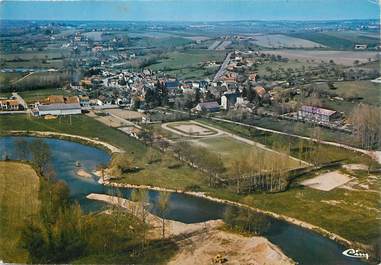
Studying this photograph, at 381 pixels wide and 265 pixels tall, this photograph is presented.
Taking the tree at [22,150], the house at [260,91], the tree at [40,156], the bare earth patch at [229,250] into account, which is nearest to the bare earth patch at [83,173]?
the tree at [40,156]

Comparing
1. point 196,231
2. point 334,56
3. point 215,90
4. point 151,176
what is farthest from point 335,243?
point 334,56

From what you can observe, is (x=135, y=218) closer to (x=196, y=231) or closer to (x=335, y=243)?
(x=196, y=231)

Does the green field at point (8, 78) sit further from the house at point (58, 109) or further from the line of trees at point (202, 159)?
the line of trees at point (202, 159)

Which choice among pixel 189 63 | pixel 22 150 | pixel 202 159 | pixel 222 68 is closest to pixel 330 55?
pixel 222 68

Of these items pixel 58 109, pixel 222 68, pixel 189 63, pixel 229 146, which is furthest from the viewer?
pixel 189 63

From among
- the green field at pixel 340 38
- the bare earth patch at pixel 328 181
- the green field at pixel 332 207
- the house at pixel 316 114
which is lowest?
the green field at pixel 332 207

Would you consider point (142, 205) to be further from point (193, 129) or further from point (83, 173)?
point (193, 129)
